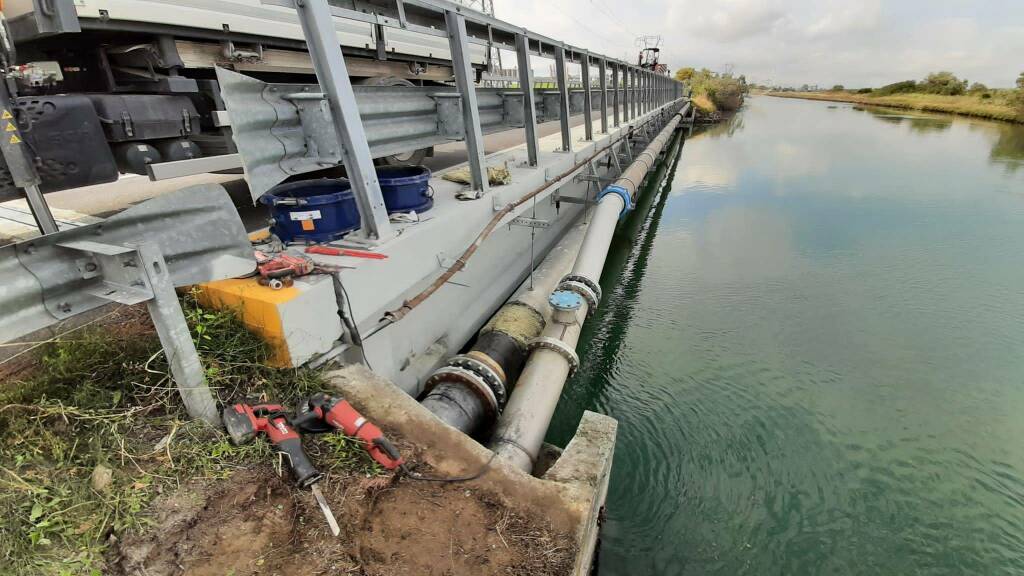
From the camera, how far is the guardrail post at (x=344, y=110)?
246cm

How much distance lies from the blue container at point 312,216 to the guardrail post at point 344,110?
0.14 meters

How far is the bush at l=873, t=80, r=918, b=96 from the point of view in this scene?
61.3 m

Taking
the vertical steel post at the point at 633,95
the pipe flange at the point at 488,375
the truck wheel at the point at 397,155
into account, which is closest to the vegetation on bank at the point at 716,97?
the vertical steel post at the point at 633,95

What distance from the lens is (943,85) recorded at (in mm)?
54938

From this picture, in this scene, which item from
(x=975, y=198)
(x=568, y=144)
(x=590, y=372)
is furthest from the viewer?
(x=975, y=198)

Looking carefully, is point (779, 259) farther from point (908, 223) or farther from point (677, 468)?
point (677, 468)

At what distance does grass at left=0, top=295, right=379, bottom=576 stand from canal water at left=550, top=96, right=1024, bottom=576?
8.39 ft

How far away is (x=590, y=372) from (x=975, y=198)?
13.6m

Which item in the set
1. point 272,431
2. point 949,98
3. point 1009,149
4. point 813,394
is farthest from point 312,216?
point 949,98

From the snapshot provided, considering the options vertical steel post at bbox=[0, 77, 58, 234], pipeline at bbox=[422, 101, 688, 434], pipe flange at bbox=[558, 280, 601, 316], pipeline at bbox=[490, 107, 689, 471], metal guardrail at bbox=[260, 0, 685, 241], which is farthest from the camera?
pipe flange at bbox=[558, 280, 601, 316]

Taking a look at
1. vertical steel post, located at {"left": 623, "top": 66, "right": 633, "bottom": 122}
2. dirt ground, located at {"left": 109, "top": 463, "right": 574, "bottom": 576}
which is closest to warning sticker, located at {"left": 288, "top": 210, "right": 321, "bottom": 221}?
dirt ground, located at {"left": 109, "top": 463, "right": 574, "bottom": 576}

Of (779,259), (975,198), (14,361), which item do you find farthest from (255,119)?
(975,198)

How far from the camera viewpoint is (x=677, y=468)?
3893 millimetres

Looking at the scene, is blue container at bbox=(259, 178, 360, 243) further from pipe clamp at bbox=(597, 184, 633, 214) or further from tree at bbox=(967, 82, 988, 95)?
tree at bbox=(967, 82, 988, 95)
